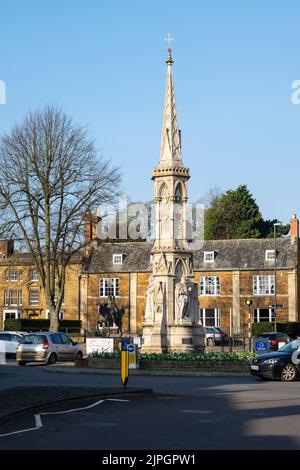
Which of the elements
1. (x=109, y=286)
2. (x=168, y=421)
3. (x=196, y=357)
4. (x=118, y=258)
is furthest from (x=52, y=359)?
(x=118, y=258)

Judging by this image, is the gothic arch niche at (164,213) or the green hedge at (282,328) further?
the green hedge at (282,328)

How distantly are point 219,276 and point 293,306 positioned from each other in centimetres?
713

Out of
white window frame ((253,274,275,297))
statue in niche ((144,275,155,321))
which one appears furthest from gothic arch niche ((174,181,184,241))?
white window frame ((253,274,275,297))

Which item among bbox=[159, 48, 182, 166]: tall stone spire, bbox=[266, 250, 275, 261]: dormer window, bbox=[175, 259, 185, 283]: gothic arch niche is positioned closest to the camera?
bbox=[175, 259, 185, 283]: gothic arch niche

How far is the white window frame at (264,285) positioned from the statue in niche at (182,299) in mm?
32266

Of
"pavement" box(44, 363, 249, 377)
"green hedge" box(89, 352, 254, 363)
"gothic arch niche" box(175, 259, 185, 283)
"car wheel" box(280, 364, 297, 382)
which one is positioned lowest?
"pavement" box(44, 363, 249, 377)

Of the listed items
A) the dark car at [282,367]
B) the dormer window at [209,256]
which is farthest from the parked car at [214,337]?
the dark car at [282,367]

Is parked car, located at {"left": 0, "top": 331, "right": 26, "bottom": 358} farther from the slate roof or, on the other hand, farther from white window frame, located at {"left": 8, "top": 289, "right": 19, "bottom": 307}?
white window frame, located at {"left": 8, "top": 289, "right": 19, "bottom": 307}

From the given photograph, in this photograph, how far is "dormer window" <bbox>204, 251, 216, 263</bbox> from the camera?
69.5 metres

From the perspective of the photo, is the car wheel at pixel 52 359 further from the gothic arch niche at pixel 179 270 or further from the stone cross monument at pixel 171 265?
the gothic arch niche at pixel 179 270

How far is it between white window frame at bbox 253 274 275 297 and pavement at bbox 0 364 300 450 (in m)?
43.9

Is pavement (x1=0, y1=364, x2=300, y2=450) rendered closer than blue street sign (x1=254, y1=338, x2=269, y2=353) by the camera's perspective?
Yes

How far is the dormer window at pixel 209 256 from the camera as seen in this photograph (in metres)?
69.5

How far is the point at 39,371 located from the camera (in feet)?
100
